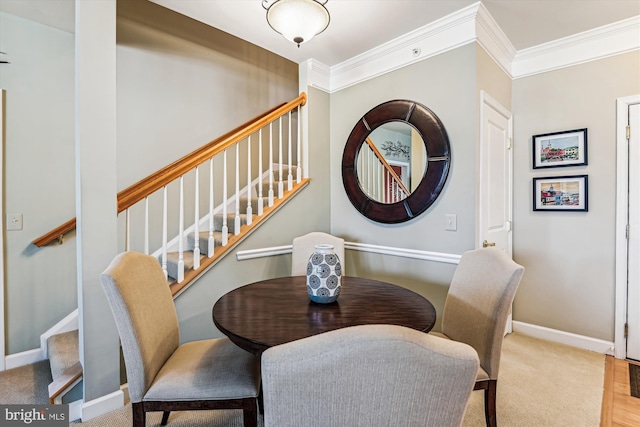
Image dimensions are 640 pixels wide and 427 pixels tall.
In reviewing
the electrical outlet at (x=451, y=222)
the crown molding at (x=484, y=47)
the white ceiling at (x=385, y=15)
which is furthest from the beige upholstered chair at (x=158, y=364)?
the crown molding at (x=484, y=47)

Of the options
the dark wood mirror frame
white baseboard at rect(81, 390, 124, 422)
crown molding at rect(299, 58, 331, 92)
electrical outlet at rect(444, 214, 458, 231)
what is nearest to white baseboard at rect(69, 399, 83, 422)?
white baseboard at rect(81, 390, 124, 422)

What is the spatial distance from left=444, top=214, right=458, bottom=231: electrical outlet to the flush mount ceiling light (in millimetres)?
1582

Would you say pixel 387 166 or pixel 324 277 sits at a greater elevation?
pixel 387 166

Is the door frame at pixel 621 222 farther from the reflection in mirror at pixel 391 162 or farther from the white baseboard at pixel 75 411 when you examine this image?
the white baseboard at pixel 75 411

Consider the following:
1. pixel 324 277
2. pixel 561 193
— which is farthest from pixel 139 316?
pixel 561 193

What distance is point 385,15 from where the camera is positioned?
2.17 metres

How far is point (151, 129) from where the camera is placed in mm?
2746

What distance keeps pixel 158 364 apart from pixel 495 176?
2.68 metres

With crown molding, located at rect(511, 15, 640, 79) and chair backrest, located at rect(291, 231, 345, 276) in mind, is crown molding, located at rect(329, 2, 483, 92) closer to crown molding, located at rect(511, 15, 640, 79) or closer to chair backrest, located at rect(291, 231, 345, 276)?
crown molding, located at rect(511, 15, 640, 79)

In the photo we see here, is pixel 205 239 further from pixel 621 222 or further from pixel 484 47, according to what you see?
pixel 621 222

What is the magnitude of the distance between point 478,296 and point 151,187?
79.2 inches

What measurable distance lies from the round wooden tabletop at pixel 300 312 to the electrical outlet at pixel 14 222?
197cm

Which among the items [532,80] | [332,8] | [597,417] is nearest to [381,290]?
[597,417]

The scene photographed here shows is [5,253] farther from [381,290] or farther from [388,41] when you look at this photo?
[388,41]
